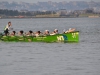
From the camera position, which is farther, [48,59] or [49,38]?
[49,38]

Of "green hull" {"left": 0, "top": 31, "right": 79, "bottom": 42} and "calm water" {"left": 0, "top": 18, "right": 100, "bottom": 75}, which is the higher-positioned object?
"green hull" {"left": 0, "top": 31, "right": 79, "bottom": 42}

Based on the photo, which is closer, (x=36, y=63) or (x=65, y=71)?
(x=65, y=71)

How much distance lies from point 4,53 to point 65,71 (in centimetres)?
1117

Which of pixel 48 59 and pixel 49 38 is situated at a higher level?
pixel 49 38

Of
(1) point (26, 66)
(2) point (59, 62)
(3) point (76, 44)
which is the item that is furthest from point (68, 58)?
(3) point (76, 44)

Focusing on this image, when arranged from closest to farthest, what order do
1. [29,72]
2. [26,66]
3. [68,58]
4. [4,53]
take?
[29,72]
[26,66]
[68,58]
[4,53]

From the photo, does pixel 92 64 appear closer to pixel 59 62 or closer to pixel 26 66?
pixel 59 62

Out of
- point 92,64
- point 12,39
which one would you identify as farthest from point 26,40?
point 92,64

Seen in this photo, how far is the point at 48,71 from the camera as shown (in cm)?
2894

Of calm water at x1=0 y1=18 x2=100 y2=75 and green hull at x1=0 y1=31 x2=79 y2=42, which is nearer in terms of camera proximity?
calm water at x1=0 y1=18 x2=100 y2=75

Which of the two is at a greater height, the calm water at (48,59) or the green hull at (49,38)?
the green hull at (49,38)

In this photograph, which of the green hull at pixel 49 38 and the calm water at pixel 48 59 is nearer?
the calm water at pixel 48 59

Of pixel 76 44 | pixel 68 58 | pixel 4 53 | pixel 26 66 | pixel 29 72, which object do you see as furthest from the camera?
pixel 76 44

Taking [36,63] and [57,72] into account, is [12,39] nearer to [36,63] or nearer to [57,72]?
[36,63]
